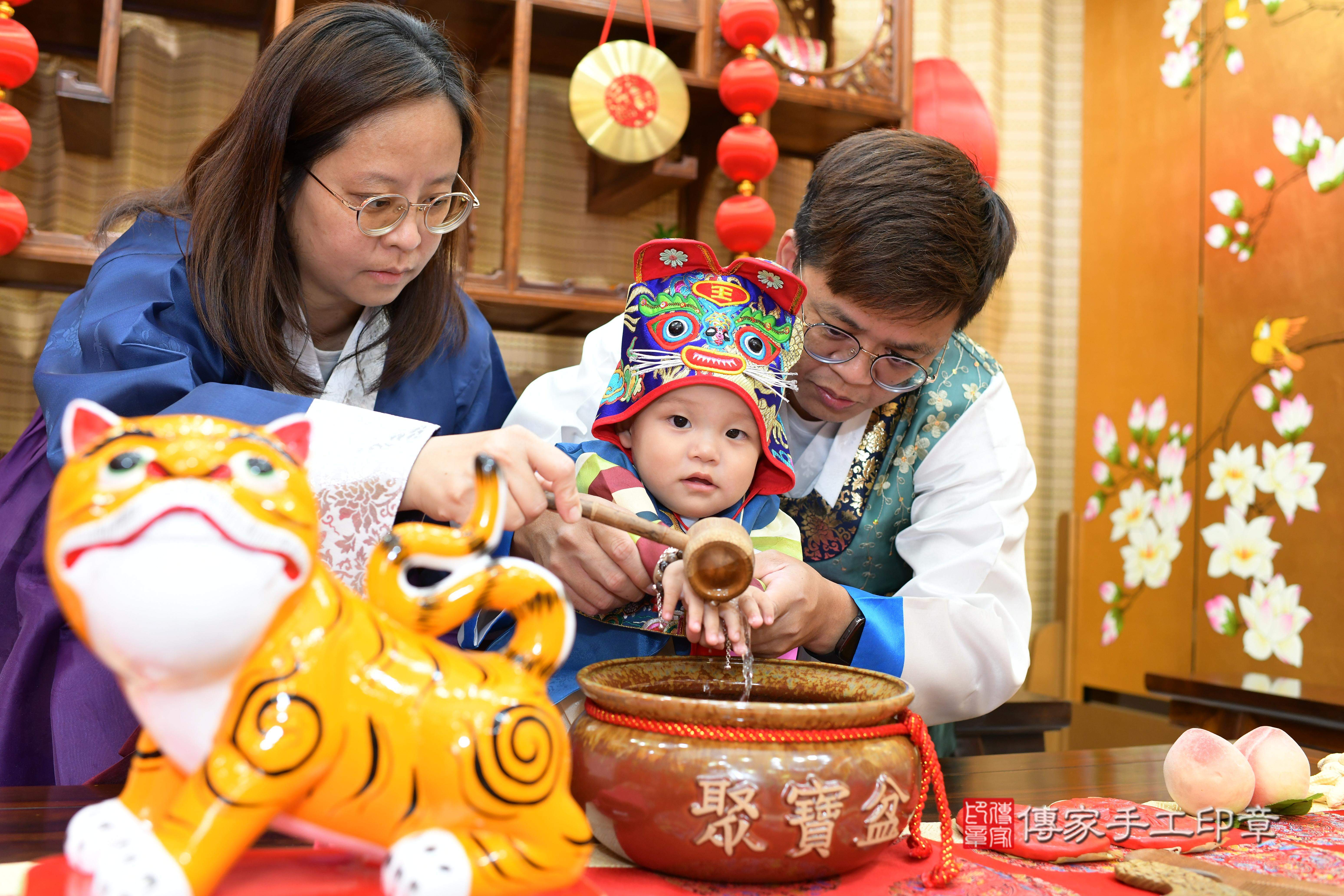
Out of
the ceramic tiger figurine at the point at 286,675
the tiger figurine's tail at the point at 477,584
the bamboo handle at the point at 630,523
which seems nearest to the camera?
the ceramic tiger figurine at the point at 286,675

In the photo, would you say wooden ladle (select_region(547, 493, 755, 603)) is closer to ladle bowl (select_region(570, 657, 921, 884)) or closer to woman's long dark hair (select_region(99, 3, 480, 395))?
ladle bowl (select_region(570, 657, 921, 884))

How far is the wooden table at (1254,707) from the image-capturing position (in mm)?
1676

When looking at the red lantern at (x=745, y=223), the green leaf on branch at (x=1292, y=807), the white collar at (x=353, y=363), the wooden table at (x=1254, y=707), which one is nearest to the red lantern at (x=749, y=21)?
the red lantern at (x=745, y=223)

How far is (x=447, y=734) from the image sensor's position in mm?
590

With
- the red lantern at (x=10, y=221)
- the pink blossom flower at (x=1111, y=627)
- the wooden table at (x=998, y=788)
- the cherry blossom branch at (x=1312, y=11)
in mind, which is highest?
the cherry blossom branch at (x=1312, y=11)

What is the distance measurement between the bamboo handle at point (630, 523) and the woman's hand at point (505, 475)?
16mm

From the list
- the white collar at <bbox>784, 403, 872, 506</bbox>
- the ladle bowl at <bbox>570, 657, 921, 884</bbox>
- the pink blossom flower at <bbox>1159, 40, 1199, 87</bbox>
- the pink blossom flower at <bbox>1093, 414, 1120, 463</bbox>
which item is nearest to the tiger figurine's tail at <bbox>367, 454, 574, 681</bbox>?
the ladle bowl at <bbox>570, 657, 921, 884</bbox>

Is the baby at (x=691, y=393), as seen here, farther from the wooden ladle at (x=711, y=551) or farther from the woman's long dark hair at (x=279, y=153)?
the woman's long dark hair at (x=279, y=153)

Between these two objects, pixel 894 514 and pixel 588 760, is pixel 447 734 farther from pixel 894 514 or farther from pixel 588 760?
pixel 894 514

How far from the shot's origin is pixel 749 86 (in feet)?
8.71

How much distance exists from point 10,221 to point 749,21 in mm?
1813

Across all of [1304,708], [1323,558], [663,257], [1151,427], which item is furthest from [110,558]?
[1151,427]

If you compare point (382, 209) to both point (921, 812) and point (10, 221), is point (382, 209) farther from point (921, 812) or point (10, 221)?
point (10, 221)

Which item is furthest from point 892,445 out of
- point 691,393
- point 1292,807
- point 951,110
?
point 951,110
